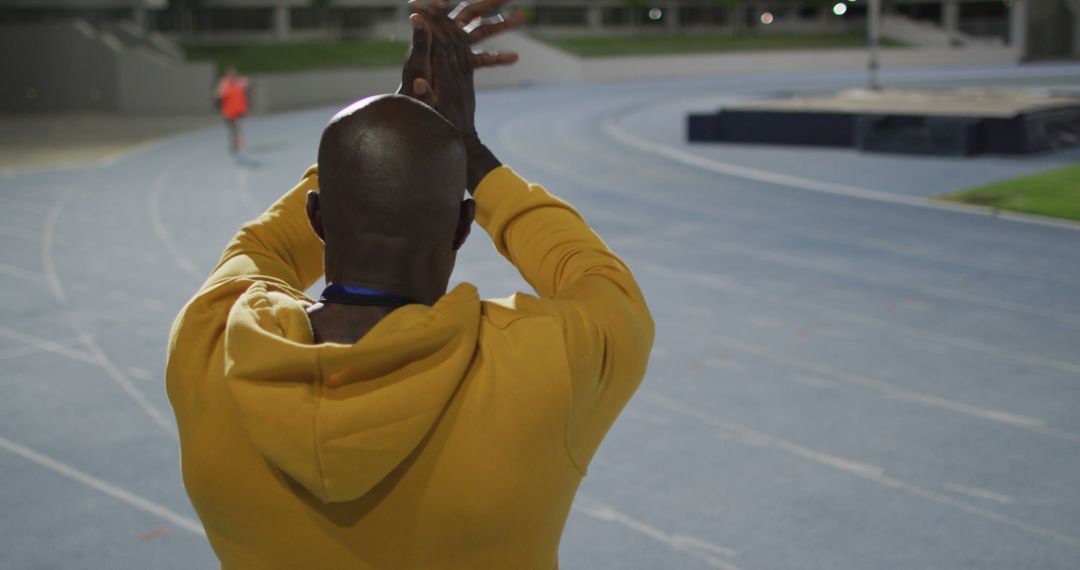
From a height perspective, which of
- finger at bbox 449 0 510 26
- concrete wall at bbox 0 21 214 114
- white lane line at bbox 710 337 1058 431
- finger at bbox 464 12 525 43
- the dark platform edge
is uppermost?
concrete wall at bbox 0 21 214 114

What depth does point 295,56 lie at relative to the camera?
40.9 meters

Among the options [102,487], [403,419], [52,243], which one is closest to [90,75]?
→ [52,243]

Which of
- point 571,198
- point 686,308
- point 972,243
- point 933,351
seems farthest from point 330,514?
point 571,198

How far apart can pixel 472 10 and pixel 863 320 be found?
22.8 ft

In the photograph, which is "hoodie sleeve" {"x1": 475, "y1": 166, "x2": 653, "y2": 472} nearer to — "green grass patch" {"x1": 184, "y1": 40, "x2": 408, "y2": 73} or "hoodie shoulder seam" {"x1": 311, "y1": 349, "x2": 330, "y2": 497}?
"hoodie shoulder seam" {"x1": 311, "y1": 349, "x2": 330, "y2": 497}

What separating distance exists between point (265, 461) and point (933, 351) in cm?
680

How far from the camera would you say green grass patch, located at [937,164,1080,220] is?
13.0 m

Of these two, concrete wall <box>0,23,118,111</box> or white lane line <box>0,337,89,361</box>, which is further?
concrete wall <box>0,23,118,111</box>

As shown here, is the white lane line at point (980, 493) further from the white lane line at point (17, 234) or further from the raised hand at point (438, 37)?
the white lane line at point (17, 234)

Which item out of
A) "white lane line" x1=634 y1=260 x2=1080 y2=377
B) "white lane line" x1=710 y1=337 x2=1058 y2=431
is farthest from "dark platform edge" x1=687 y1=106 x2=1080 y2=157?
"white lane line" x1=710 y1=337 x2=1058 y2=431

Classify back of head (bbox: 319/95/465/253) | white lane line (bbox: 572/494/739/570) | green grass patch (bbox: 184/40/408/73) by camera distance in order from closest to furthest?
back of head (bbox: 319/95/465/253), white lane line (bbox: 572/494/739/570), green grass patch (bbox: 184/40/408/73)

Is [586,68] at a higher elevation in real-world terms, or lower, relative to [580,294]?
higher

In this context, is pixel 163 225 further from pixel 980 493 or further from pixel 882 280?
pixel 980 493

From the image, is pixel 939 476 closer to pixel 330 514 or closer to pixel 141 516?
pixel 141 516
